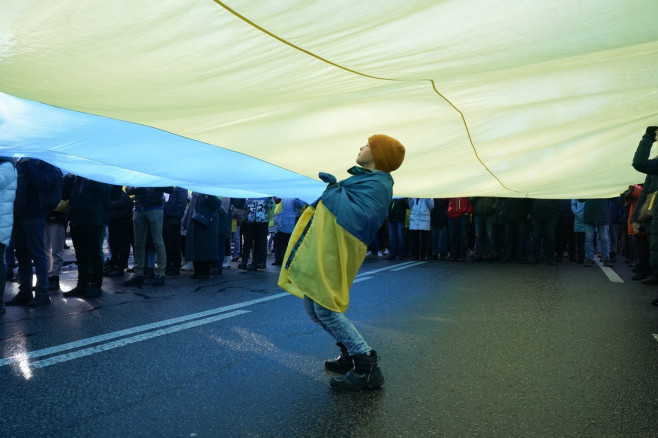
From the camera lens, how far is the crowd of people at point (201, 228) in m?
6.27

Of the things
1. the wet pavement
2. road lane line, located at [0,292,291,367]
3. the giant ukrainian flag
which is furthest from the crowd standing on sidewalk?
road lane line, located at [0,292,291,367]

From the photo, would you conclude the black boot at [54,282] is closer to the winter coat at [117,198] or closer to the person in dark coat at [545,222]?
the winter coat at [117,198]

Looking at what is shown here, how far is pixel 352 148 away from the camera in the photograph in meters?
4.82

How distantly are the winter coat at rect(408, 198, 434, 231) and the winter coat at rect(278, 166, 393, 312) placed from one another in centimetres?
1011

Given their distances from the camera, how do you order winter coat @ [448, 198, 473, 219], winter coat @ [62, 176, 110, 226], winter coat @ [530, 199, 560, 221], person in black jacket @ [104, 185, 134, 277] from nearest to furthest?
winter coat @ [62, 176, 110, 226] → person in black jacket @ [104, 185, 134, 277] → winter coat @ [530, 199, 560, 221] → winter coat @ [448, 198, 473, 219]

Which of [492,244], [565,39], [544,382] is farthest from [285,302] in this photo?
[492,244]

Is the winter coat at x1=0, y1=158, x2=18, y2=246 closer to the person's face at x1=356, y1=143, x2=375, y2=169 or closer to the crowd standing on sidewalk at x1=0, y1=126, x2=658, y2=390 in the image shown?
the crowd standing on sidewalk at x1=0, y1=126, x2=658, y2=390

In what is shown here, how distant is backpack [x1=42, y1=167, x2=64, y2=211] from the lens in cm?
632

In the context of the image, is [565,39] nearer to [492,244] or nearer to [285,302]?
[285,302]

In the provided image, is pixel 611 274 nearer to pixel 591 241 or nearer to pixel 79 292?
pixel 591 241

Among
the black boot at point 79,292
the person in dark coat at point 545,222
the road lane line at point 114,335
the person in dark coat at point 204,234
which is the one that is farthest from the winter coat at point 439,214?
the black boot at point 79,292

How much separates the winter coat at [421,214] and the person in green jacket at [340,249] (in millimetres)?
10088

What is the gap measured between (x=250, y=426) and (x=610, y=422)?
1.97 meters

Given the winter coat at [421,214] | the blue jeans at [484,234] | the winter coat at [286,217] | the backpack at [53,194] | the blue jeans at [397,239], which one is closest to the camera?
the backpack at [53,194]
